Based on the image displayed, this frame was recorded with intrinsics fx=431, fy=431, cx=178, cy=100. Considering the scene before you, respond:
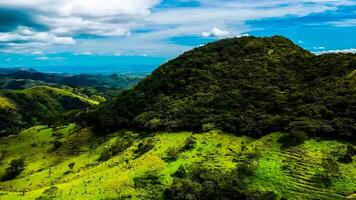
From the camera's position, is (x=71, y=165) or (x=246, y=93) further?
(x=246, y=93)

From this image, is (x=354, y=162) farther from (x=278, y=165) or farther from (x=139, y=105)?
(x=139, y=105)

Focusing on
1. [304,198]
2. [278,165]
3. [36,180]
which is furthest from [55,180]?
[304,198]

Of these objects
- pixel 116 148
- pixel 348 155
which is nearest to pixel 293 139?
pixel 348 155

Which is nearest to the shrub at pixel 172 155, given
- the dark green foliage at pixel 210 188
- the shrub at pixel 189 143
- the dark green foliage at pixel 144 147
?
the shrub at pixel 189 143

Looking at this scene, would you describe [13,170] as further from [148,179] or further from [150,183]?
[150,183]

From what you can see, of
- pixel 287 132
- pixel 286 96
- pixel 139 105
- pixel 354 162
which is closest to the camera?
pixel 354 162

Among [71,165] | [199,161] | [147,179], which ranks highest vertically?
[199,161]

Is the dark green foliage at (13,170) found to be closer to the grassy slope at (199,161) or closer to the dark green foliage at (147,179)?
the grassy slope at (199,161)
